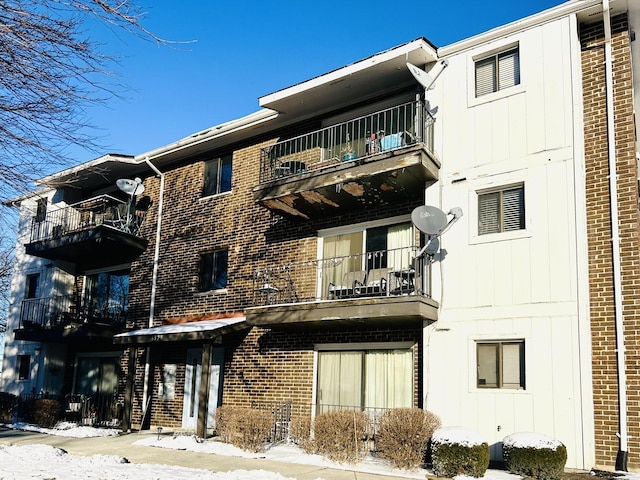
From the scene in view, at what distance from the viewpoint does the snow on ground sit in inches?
386

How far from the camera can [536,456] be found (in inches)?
391

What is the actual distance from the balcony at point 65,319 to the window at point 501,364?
11782 mm

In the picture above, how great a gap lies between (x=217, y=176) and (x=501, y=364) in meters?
10.2

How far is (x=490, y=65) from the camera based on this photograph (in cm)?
1340

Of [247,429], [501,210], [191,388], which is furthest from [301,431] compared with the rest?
[501,210]

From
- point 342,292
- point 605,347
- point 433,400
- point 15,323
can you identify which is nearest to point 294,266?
point 342,292

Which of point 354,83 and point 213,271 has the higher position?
point 354,83

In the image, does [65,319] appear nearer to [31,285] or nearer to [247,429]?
[31,285]

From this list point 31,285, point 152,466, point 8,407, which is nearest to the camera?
point 152,466

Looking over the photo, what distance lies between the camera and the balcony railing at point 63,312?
67.1ft

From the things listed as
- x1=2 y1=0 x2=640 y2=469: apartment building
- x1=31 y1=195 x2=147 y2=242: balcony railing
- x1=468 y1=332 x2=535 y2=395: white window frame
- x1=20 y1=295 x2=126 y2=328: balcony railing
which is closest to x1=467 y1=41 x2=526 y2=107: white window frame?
x1=2 y1=0 x2=640 y2=469: apartment building

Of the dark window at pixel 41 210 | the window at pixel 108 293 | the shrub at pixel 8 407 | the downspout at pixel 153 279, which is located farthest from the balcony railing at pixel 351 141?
the shrub at pixel 8 407

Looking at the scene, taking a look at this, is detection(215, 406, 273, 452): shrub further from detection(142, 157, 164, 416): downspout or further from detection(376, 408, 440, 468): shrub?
detection(142, 157, 164, 416): downspout

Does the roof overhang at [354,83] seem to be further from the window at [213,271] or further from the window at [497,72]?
the window at [213,271]
